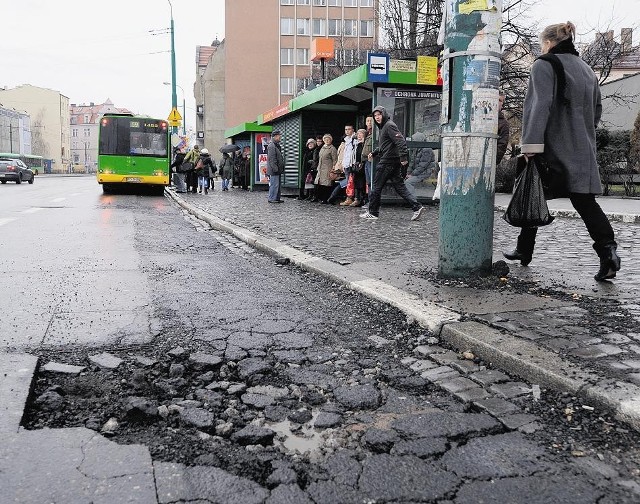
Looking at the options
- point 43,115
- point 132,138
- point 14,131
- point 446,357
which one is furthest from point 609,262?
point 43,115

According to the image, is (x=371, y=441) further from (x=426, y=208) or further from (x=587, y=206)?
(x=426, y=208)

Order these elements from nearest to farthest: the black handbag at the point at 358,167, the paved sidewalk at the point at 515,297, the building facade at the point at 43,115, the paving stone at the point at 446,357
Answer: the paved sidewalk at the point at 515,297
the paving stone at the point at 446,357
the black handbag at the point at 358,167
the building facade at the point at 43,115

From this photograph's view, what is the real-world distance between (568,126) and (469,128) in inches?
30.5

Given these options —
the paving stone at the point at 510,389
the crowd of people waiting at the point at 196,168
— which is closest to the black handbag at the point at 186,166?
the crowd of people waiting at the point at 196,168

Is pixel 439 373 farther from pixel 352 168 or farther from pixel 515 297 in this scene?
pixel 352 168

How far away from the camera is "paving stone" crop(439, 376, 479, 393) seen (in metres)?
3.07

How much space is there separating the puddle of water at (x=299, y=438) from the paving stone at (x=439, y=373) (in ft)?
2.63

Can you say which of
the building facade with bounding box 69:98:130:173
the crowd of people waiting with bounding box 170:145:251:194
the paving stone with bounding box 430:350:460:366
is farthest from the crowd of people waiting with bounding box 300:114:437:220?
the building facade with bounding box 69:98:130:173

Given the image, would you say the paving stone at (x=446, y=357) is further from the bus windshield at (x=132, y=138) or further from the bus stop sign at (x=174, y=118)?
the bus stop sign at (x=174, y=118)

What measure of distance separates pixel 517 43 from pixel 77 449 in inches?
909

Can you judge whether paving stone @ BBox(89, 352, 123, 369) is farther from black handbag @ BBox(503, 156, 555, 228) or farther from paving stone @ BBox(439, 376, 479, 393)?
black handbag @ BBox(503, 156, 555, 228)

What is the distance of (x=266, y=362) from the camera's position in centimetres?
345

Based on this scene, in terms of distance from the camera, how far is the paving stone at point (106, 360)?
11.0 feet

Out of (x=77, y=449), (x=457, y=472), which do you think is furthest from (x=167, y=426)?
(x=457, y=472)
